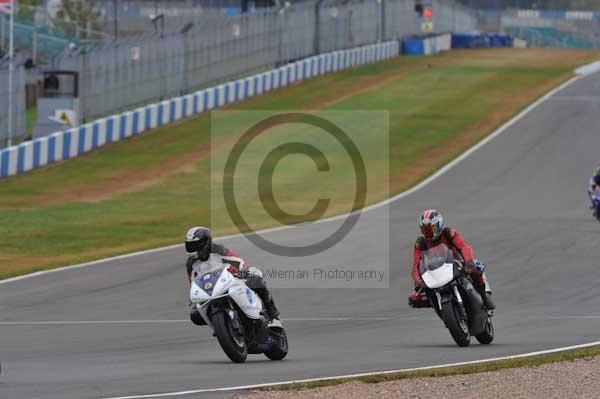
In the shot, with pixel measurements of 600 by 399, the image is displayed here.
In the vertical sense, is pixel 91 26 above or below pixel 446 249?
above

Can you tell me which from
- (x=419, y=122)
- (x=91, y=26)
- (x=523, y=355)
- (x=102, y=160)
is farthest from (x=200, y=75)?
(x=523, y=355)

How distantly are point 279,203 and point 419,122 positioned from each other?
16.4 m

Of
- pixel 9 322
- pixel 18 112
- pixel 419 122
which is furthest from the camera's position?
pixel 419 122

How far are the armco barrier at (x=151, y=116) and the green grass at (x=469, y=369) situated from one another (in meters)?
25.6

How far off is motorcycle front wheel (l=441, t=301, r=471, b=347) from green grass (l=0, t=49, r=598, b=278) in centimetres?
1003

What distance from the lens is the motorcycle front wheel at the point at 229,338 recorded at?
12.5 meters

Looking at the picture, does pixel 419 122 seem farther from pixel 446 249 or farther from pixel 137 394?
pixel 137 394

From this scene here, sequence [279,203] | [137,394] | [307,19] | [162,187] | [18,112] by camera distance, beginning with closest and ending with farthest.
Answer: [137,394] → [279,203] → [162,187] → [18,112] → [307,19]

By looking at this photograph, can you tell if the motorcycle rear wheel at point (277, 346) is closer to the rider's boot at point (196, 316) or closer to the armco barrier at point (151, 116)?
the rider's boot at point (196, 316)

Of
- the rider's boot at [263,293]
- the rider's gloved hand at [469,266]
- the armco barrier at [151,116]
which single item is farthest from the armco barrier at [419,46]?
the rider's boot at [263,293]

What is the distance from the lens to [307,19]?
216ft

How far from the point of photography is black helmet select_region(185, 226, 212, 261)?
41.9 ft

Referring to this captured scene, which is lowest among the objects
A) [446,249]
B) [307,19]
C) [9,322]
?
[9,322]

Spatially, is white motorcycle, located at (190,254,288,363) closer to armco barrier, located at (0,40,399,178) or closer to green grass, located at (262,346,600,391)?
green grass, located at (262,346,600,391)
